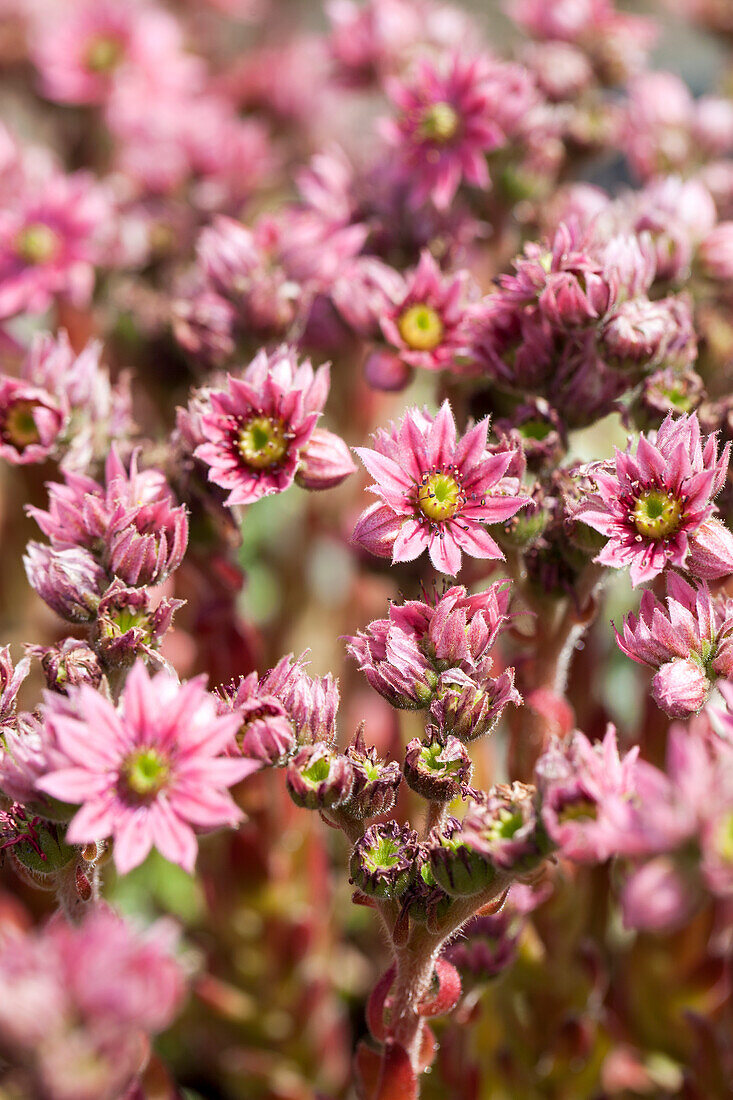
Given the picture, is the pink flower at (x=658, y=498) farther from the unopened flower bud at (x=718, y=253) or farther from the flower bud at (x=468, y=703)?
the unopened flower bud at (x=718, y=253)

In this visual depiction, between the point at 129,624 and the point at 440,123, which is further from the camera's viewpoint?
the point at 440,123

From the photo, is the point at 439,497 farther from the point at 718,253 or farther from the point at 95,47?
the point at 95,47

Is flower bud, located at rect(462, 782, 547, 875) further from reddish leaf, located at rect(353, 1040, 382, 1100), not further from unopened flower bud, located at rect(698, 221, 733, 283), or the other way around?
unopened flower bud, located at rect(698, 221, 733, 283)

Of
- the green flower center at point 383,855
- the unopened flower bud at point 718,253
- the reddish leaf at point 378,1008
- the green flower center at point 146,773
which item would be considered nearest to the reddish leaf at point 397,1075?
the reddish leaf at point 378,1008

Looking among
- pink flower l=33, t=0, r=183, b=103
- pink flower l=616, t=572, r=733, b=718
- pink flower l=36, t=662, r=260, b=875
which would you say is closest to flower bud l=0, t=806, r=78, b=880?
pink flower l=36, t=662, r=260, b=875

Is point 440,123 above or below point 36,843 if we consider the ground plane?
above

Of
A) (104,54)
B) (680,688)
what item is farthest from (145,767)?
(104,54)

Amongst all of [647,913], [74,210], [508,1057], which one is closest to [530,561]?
[647,913]
